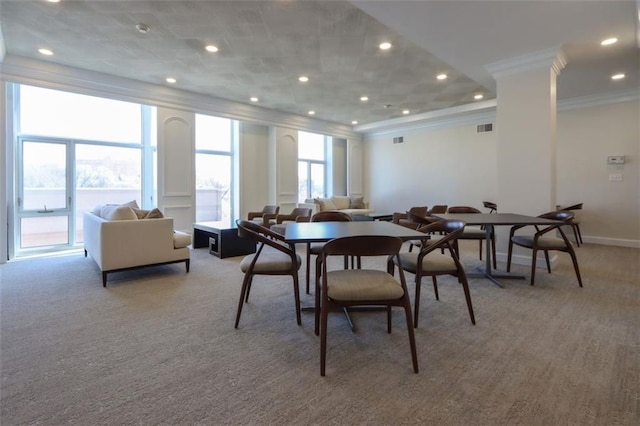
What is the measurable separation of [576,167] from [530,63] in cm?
338

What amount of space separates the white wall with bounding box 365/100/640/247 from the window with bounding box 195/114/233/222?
508 cm

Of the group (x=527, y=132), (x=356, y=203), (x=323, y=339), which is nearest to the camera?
(x=323, y=339)

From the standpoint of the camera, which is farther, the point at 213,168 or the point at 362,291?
the point at 213,168

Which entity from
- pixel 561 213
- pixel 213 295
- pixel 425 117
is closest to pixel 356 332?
pixel 213 295

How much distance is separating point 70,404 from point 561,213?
479 centimetres

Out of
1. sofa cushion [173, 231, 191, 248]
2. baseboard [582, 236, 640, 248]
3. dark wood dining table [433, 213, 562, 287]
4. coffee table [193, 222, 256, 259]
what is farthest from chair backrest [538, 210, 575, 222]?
sofa cushion [173, 231, 191, 248]

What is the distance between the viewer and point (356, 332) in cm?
239

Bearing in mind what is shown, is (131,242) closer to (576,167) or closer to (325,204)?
(325,204)

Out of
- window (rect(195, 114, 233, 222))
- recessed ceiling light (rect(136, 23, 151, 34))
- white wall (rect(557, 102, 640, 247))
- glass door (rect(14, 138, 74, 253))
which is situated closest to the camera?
recessed ceiling light (rect(136, 23, 151, 34))

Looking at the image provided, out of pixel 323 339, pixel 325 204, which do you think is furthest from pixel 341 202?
pixel 323 339

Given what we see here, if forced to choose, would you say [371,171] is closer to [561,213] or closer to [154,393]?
[561,213]

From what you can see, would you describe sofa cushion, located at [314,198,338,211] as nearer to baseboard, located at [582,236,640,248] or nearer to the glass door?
the glass door

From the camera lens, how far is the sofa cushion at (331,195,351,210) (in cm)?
914

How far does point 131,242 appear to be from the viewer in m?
3.73
